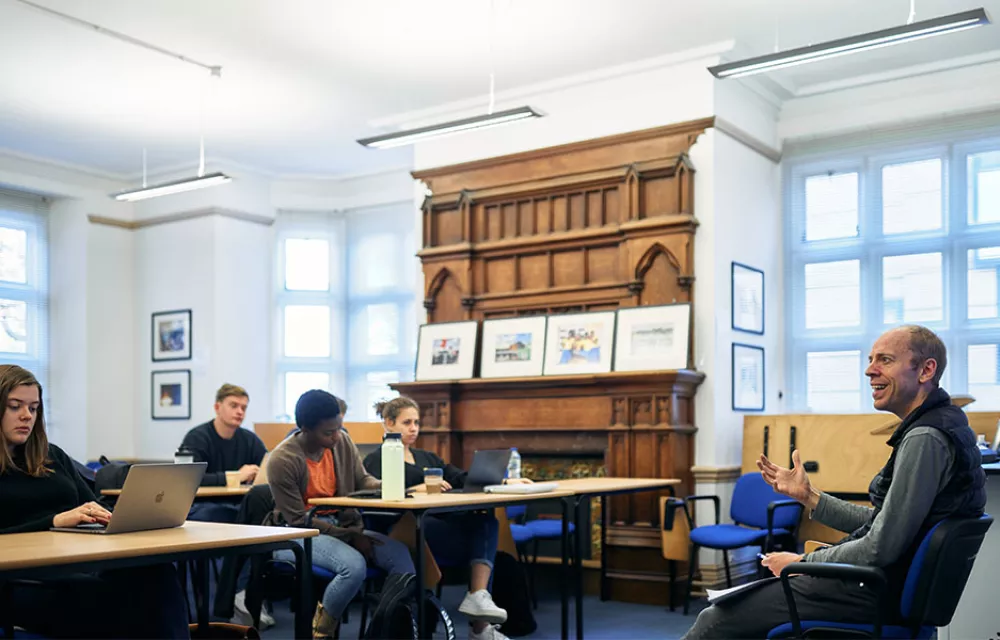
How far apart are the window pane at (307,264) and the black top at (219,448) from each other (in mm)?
3988

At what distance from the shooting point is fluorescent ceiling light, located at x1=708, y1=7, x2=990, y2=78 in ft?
16.8

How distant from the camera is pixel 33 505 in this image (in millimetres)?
3484

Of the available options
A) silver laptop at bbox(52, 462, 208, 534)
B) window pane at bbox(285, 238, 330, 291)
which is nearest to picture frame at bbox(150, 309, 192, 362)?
window pane at bbox(285, 238, 330, 291)

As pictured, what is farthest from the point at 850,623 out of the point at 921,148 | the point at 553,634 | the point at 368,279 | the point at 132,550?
the point at 368,279

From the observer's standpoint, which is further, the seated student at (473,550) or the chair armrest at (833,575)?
the seated student at (473,550)

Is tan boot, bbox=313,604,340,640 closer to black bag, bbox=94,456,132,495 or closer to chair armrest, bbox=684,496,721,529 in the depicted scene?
black bag, bbox=94,456,132,495

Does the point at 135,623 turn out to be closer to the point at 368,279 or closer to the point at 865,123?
the point at 865,123

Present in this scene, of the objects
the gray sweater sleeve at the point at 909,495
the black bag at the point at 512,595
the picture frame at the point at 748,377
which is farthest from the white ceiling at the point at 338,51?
the gray sweater sleeve at the point at 909,495

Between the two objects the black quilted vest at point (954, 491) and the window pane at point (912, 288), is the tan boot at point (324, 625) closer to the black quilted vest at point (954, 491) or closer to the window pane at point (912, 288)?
the black quilted vest at point (954, 491)

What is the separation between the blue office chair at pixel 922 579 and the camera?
2.90m

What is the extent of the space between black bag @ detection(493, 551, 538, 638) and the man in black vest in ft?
8.52

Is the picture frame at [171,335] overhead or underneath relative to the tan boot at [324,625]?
overhead

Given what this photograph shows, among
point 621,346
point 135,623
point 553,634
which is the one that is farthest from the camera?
point 621,346

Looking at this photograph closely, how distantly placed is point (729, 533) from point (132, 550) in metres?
4.26
